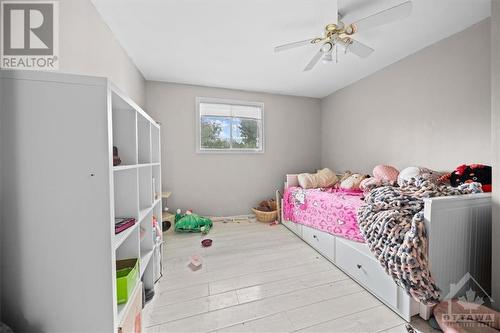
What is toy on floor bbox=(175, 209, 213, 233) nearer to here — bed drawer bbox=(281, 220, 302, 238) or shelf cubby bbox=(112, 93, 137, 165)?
bed drawer bbox=(281, 220, 302, 238)

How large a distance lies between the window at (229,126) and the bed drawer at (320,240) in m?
1.72

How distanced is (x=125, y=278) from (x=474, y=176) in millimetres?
2594

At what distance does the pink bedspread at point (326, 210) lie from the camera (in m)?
1.76

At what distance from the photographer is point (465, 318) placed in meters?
1.10

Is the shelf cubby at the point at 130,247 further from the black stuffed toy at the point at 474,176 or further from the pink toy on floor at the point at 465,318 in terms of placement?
the black stuffed toy at the point at 474,176

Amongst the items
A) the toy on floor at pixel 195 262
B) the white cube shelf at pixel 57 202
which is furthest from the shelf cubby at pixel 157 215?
the white cube shelf at pixel 57 202

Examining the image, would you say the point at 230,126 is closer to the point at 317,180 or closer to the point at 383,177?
the point at 317,180

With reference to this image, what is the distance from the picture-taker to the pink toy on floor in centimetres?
104

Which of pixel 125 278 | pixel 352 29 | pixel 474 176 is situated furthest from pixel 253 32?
pixel 474 176

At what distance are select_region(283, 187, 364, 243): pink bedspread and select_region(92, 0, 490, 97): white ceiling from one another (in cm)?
170

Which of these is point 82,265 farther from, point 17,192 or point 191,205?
point 191,205

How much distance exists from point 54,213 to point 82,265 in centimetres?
22

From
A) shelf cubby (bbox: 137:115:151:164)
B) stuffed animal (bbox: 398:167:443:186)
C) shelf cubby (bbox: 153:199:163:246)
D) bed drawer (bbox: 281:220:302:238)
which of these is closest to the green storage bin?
shelf cubby (bbox: 153:199:163:246)

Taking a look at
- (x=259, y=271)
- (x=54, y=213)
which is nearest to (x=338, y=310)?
(x=259, y=271)
